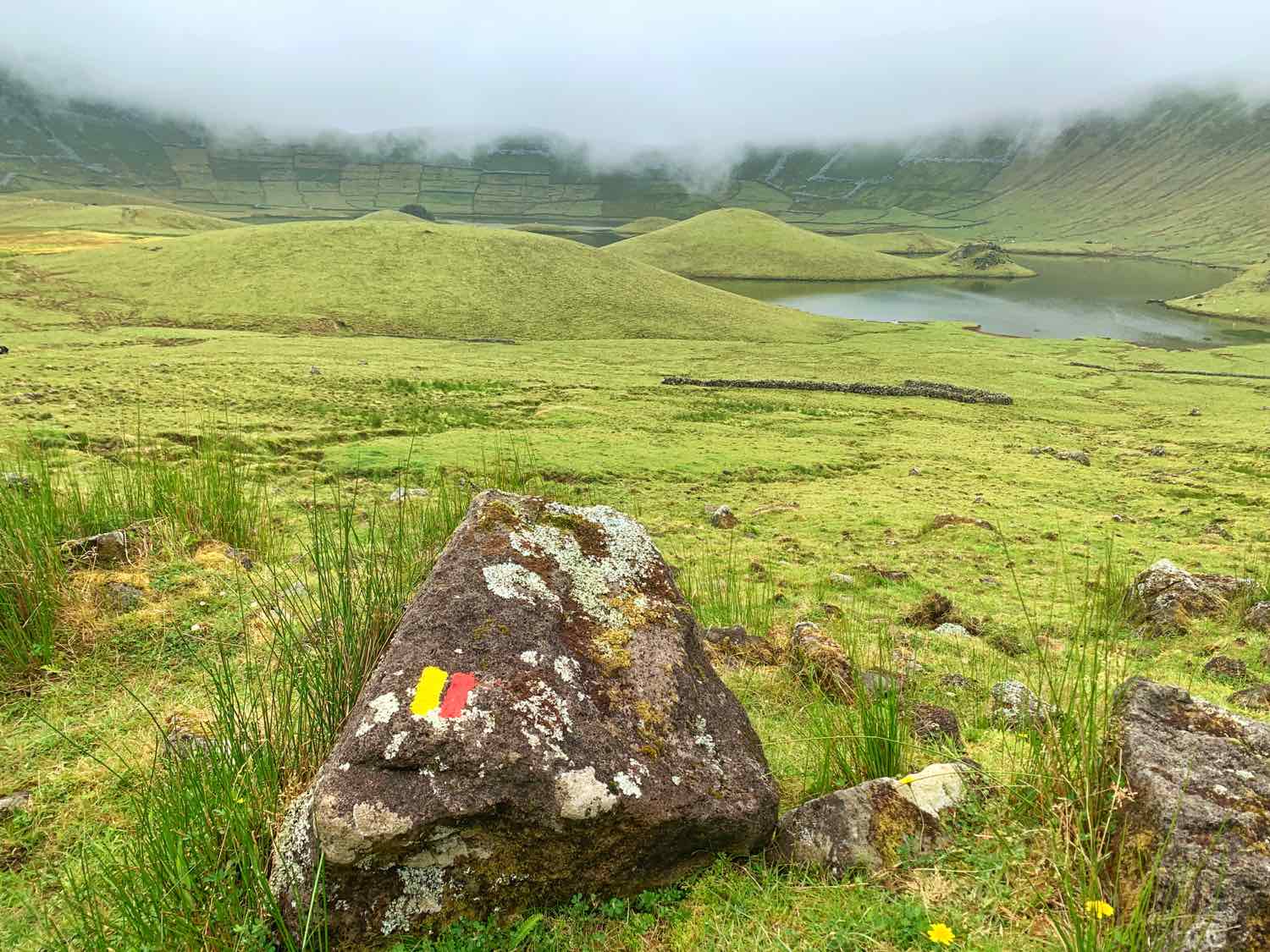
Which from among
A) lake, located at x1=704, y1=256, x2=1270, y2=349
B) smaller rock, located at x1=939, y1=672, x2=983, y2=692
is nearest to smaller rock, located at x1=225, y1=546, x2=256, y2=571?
smaller rock, located at x1=939, y1=672, x2=983, y2=692

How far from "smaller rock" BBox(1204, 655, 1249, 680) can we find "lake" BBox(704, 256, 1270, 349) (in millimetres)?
78398

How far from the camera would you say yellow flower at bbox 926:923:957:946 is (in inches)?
113

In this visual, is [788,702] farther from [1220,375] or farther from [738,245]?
[738,245]

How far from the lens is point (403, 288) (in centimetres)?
6175

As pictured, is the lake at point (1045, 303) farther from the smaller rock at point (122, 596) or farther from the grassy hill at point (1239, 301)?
the smaller rock at point (122, 596)

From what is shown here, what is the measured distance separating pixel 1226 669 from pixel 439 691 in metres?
8.92

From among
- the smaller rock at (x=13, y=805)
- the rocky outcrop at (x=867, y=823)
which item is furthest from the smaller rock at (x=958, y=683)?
the smaller rock at (x=13, y=805)

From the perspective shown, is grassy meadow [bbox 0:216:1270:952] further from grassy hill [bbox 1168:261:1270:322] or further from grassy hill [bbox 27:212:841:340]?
grassy hill [bbox 1168:261:1270:322]

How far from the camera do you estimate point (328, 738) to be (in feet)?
12.9

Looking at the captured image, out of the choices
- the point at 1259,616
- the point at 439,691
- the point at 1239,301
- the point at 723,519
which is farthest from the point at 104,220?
the point at 1239,301

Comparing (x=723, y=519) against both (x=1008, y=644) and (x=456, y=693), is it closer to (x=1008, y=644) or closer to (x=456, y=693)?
(x=1008, y=644)

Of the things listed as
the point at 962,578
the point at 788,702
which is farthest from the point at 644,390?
the point at 788,702

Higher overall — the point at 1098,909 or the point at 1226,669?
the point at 1098,909

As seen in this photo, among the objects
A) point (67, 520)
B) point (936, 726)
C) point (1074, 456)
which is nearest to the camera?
point (936, 726)
